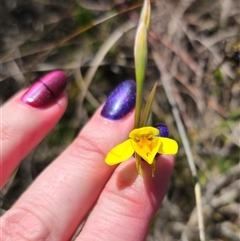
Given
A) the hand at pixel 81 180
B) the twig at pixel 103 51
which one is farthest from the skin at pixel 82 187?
the twig at pixel 103 51

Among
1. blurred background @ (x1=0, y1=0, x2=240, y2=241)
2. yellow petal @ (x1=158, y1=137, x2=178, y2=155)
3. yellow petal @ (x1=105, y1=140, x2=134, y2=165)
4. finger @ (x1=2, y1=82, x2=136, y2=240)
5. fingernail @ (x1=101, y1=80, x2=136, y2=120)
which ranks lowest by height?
blurred background @ (x1=0, y1=0, x2=240, y2=241)

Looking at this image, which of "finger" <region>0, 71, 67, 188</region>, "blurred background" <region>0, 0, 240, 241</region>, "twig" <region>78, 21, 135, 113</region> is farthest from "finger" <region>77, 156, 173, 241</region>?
"twig" <region>78, 21, 135, 113</region>

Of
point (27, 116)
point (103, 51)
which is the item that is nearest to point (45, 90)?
point (27, 116)

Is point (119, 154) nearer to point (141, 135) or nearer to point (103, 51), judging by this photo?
point (141, 135)

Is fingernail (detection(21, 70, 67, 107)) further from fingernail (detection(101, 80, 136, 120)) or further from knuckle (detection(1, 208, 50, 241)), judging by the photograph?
knuckle (detection(1, 208, 50, 241))

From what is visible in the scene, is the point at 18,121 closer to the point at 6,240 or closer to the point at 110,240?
the point at 6,240

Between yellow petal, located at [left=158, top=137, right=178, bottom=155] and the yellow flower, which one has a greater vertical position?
the yellow flower

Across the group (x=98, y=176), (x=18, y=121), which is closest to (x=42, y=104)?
(x=18, y=121)

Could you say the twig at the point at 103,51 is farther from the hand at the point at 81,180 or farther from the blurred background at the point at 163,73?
the hand at the point at 81,180
